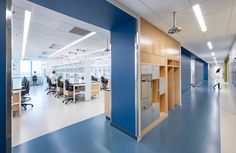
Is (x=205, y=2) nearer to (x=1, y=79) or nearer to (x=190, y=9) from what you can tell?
(x=190, y=9)

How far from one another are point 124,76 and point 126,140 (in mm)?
1400

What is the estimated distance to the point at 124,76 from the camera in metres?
3.07

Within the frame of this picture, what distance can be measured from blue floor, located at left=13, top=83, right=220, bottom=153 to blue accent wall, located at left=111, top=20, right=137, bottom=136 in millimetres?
331

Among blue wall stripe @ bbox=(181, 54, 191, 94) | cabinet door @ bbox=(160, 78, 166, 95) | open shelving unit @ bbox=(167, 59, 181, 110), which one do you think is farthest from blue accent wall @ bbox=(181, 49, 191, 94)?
cabinet door @ bbox=(160, 78, 166, 95)

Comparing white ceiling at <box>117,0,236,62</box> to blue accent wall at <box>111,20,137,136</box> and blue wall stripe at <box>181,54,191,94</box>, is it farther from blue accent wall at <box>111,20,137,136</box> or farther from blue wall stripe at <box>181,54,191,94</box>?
blue wall stripe at <box>181,54,191,94</box>

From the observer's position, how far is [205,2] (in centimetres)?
250

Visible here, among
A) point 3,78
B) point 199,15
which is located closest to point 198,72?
point 199,15

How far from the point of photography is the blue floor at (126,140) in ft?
7.92

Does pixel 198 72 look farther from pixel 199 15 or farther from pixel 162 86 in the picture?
pixel 199 15

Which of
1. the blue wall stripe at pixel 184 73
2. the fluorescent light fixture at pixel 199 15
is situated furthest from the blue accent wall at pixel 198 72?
the fluorescent light fixture at pixel 199 15

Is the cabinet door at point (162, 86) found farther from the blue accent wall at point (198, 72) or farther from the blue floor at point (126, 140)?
the blue accent wall at point (198, 72)

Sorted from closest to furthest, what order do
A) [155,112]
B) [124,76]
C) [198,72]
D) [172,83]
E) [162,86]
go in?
1. [124,76]
2. [155,112]
3. [162,86]
4. [172,83]
5. [198,72]

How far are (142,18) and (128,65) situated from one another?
1.17 metres

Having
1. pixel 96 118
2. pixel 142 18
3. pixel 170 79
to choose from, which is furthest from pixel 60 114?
pixel 170 79
